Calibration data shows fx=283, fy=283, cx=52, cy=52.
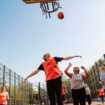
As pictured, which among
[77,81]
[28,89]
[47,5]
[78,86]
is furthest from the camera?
[28,89]

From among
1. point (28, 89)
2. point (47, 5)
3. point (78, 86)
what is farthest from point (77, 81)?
point (28, 89)

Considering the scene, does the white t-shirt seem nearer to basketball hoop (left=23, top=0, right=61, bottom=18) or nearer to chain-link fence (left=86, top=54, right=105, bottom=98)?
basketball hoop (left=23, top=0, right=61, bottom=18)

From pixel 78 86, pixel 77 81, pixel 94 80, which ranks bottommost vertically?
pixel 78 86

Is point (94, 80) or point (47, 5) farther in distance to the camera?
point (94, 80)

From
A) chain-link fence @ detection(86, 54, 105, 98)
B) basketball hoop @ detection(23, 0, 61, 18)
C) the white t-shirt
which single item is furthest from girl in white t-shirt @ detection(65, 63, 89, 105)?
chain-link fence @ detection(86, 54, 105, 98)

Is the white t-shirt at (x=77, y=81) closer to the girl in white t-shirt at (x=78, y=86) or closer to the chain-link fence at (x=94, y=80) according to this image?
the girl in white t-shirt at (x=78, y=86)

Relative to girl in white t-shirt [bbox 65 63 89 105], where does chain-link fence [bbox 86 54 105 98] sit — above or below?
above

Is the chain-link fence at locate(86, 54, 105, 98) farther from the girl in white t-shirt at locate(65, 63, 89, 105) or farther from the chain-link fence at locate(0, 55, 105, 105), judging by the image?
the girl in white t-shirt at locate(65, 63, 89, 105)

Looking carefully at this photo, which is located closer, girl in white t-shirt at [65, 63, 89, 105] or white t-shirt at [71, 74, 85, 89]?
girl in white t-shirt at [65, 63, 89, 105]

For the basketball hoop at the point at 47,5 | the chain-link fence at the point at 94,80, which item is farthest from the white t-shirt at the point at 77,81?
the chain-link fence at the point at 94,80

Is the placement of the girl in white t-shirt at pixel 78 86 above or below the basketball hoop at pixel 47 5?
below

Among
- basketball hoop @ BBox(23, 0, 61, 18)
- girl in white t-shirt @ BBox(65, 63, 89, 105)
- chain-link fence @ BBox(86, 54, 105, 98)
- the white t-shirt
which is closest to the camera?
girl in white t-shirt @ BBox(65, 63, 89, 105)

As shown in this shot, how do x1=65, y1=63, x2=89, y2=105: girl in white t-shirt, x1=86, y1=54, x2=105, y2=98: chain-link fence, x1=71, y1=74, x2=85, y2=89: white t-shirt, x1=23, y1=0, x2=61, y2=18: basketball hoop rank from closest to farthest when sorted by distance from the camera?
x1=65, y1=63, x2=89, y2=105: girl in white t-shirt < x1=71, y1=74, x2=85, y2=89: white t-shirt < x1=23, y1=0, x2=61, y2=18: basketball hoop < x1=86, y1=54, x2=105, y2=98: chain-link fence

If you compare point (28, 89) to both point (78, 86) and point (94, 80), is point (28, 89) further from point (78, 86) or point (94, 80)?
point (78, 86)
